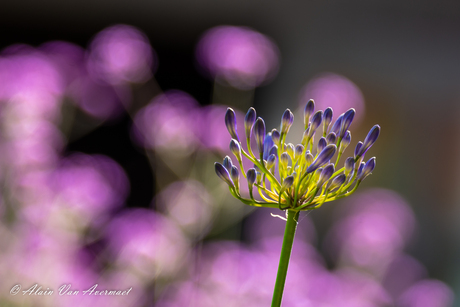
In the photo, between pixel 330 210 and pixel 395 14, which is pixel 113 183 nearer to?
pixel 330 210

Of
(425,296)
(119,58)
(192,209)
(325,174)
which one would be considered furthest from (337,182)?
(425,296)

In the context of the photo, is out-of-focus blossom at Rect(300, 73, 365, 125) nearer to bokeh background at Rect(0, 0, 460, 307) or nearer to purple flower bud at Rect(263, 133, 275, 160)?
bokeh background at Rect(0, 0, 460, 307)

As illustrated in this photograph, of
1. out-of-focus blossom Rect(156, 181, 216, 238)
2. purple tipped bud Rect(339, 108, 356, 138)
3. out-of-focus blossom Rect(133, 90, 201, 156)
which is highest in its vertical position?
purple tipped bud Rect(339, 108, 356, 138)

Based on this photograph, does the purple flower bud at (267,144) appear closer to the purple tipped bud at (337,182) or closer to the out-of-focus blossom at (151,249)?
the purple tipped bud at (337,182)

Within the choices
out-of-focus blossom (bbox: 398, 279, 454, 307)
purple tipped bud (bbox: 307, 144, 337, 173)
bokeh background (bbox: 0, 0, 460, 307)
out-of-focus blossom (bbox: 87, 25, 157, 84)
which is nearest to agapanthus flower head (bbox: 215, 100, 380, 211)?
purple tipped bud (bbox: 307, 144, 337, 173)

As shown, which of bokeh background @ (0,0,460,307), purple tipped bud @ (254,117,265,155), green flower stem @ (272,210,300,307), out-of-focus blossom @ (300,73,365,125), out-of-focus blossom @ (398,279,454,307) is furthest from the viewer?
out-of-focus blossom @ (398,279,454,307)

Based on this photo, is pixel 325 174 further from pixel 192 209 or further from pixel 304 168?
pixel 192 209

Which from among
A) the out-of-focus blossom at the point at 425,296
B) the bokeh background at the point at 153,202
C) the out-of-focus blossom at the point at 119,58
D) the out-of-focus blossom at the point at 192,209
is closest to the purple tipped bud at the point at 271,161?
the bokeh background at the point at 153,202

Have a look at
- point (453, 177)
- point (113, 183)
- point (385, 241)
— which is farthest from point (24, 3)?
point (453, 177)
